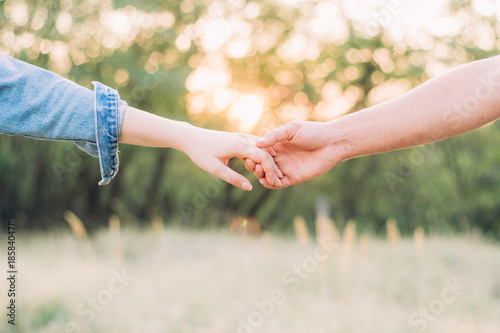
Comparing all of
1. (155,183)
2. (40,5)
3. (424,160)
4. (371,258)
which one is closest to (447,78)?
(371,258)

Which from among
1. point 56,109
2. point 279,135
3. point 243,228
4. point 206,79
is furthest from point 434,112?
point 243,228

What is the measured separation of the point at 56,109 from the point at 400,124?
1.40 metres

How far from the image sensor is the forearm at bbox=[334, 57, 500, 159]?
1.71m

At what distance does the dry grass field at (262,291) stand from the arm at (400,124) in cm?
166

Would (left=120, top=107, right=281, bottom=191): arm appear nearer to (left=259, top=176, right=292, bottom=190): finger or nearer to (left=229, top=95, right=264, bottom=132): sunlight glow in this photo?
(left=259, top=176, right=292, bottom=190): finger

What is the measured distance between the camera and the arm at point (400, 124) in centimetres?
173

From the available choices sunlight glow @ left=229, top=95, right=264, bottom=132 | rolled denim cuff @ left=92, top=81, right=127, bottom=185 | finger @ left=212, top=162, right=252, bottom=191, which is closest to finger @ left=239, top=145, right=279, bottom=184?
finger @ left=212, top=162, right=252, bottom=191

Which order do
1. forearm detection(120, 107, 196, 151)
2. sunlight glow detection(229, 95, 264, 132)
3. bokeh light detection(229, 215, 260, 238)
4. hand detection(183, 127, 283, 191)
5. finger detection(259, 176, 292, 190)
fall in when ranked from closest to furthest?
forearm detection(120, 107, 196, 151) < hand detection(183, 127, 283, 191) < finger detection(259, 176, 292, 190) < bokeh light detection(229, 215, 260, 238) < sunlight glow detection(229, 95, 264, 132)

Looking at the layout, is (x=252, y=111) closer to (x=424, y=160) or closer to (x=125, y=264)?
(x=125, y=264)

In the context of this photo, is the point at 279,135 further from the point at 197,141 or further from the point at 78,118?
the point at 78,118

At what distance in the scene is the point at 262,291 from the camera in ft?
14.3

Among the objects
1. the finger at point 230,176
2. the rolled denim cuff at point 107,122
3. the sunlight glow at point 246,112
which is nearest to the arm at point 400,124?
the finger at point 230,176

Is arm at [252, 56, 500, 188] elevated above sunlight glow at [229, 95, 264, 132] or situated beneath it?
elevated above

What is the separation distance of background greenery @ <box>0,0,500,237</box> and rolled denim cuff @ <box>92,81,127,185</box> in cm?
607
